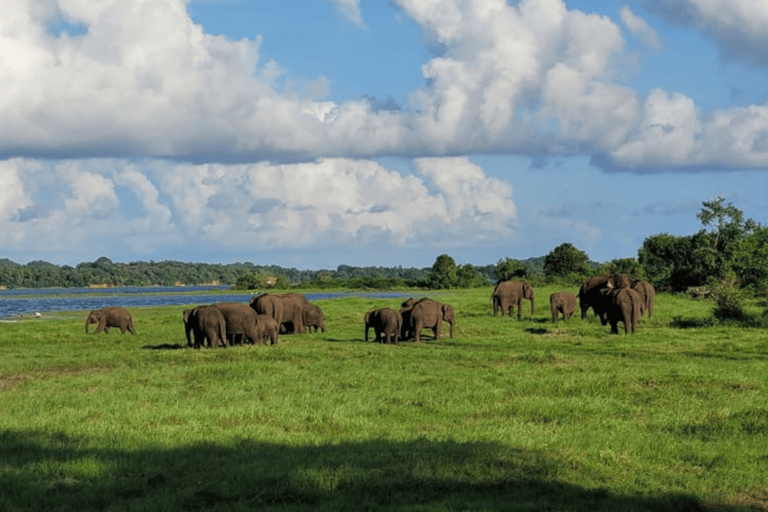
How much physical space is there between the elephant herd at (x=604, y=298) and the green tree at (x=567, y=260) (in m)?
71.1

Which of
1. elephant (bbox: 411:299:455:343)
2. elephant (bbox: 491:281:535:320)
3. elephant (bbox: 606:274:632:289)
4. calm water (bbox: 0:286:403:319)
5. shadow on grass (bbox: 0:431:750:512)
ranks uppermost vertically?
elephant (bbox: 606:274:632:289)

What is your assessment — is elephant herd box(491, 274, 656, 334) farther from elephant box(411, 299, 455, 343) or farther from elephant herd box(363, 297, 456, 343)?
elephant box(411, 299, 455, 343)

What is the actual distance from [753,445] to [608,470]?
347 centimetres

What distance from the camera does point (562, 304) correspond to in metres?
42.2

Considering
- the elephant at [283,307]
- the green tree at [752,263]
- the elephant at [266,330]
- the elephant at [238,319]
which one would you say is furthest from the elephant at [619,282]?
the elephant at [238,319]

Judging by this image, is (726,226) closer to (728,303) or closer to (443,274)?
(728,303)

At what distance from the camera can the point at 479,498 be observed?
1038 centimetres

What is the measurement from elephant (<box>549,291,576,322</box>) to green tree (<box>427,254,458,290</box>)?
79.6 m

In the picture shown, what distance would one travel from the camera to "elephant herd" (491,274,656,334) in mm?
34406

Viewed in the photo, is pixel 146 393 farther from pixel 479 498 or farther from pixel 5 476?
pixel 479 498

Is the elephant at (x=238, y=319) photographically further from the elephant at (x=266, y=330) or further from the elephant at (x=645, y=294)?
the elephant at (x=645, y=294)

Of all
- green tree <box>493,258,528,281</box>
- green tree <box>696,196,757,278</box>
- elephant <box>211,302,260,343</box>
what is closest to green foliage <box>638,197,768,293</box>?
green tree <box>696,196,757,278</box>

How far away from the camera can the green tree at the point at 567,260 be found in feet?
382

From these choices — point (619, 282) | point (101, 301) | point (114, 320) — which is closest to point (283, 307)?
point (114, 320)
